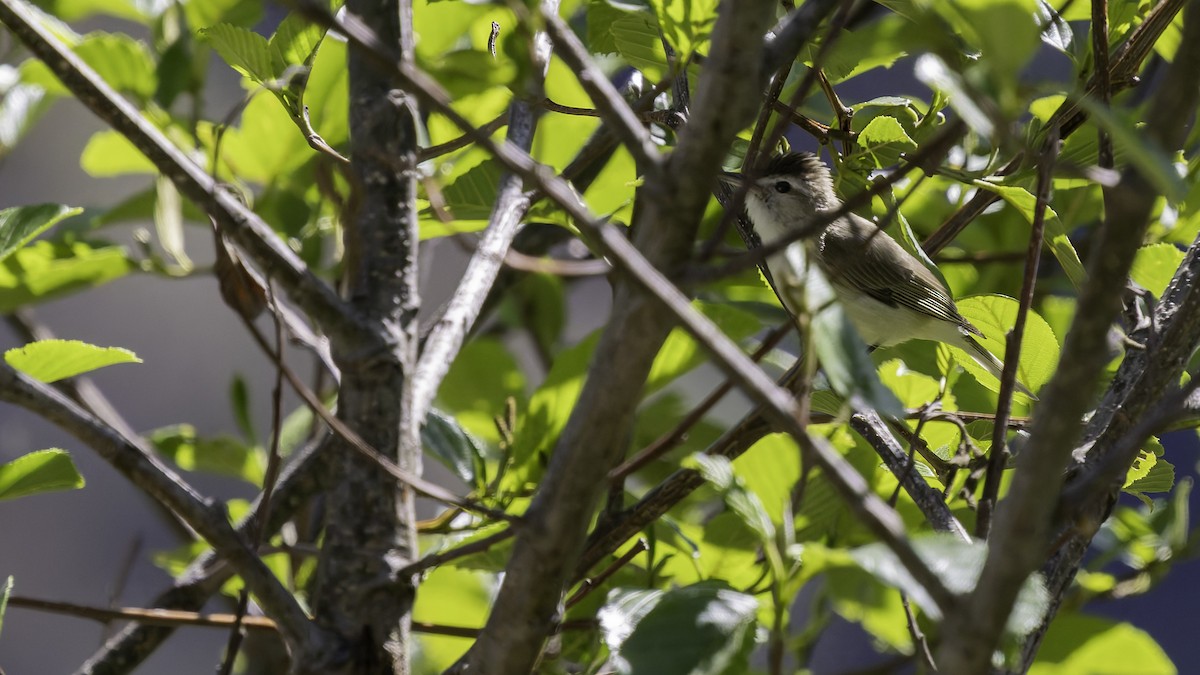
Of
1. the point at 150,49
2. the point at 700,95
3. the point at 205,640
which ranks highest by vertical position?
the point at 150,49

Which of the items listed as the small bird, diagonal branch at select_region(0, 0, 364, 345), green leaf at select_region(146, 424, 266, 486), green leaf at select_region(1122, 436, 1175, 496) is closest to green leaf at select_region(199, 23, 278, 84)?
diagonal branch at select_region(0, 0, 364, 345)

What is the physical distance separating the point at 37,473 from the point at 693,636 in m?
0.61

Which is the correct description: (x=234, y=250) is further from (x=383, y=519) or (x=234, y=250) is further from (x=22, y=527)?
(x=22, y=527)

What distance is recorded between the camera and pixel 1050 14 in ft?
3.36

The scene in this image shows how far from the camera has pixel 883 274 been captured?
2281 millimetres

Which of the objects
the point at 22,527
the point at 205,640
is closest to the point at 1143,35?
the point at 205,640

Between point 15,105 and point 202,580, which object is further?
point 15,105

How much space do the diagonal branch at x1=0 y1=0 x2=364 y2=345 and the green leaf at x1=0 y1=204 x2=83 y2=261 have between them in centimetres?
32

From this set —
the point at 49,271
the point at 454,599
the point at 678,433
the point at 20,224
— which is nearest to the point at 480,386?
the point at 454,599

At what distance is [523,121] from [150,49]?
2.66ft

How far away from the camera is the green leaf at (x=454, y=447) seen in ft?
3.90

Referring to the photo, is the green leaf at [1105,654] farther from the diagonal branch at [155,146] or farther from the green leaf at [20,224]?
the green leaf at [20,224]

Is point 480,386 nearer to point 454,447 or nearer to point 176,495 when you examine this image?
point 454,447

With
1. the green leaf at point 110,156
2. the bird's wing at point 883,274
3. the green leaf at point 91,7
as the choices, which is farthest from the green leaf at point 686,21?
the bird's wing at point 883,274
